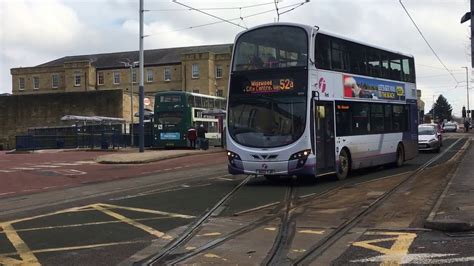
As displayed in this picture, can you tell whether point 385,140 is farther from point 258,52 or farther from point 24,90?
point 24,90

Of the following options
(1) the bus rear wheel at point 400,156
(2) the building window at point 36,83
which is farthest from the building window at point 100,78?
(1) the bus rear wheel at point 400,156

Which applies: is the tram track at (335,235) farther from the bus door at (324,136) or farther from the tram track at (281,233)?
the bus door at (324,136)

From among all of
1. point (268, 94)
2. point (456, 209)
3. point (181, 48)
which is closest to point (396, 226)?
point (456, 209)

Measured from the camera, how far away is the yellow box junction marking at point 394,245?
683cm

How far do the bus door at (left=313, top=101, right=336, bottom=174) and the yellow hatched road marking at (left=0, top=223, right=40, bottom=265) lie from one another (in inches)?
334

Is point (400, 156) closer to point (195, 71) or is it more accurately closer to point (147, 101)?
point (147, 101)

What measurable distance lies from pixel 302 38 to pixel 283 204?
527 centimetres

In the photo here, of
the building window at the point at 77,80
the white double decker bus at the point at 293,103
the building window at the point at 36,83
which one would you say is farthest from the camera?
the building window at the point at 36,83

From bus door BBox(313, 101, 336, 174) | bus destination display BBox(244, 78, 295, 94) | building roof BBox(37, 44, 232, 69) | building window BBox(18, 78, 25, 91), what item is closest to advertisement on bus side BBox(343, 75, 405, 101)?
bus door BBox(313, 101, 336, 174)

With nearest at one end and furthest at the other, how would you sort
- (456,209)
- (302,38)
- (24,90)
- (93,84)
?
(456,209)
(302,38)
(93,84)
(24,90)

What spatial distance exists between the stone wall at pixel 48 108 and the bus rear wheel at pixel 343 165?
1747 inches

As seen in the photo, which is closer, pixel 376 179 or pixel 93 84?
pixel 376 179

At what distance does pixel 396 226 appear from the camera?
902 cm

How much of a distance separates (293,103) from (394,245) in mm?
7945
